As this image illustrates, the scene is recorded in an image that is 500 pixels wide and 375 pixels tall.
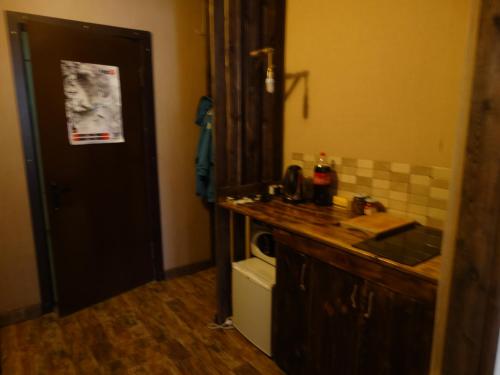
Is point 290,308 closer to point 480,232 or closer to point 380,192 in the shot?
point 380,192

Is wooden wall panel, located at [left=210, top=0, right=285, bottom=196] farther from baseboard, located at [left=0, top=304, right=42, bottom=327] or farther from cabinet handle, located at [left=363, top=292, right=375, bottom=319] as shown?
baseboard, located at [left=0, top=304, right=42, bottom=327]

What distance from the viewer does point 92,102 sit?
241cm

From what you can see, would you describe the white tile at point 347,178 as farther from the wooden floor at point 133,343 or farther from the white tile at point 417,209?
the wooden floor at point 133,343

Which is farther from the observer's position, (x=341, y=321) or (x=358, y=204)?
(x=358, y=204)

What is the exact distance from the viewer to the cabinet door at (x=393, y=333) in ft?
3.90

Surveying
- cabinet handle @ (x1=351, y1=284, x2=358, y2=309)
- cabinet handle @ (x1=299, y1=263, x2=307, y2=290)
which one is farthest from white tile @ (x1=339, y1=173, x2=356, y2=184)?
cabinet handle @ (x1=351, y1=284, x2=358, y2=309)

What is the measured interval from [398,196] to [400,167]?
16cm

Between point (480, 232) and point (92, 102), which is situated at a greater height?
point (92, 102)

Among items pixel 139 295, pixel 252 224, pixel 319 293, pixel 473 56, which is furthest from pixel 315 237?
pixel 139 295

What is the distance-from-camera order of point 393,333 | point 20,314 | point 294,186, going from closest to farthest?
point 393,333 → point 294,186 → point 20,314

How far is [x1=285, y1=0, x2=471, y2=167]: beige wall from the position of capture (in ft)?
5.17

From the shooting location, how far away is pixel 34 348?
→ 2.15 metres

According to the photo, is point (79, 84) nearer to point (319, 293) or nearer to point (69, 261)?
point (69, 261)

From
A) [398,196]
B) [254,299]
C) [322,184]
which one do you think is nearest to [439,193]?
[398,196]
